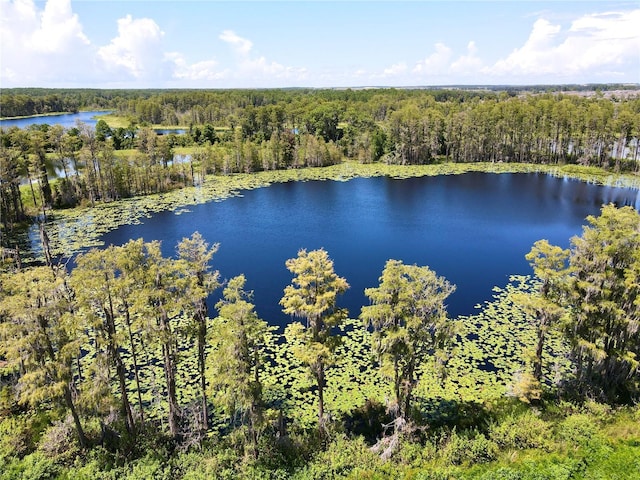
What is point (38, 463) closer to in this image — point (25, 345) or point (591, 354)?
point (25, 345)

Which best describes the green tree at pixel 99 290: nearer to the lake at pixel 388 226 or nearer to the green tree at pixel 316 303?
the green tree at pixel 316 303

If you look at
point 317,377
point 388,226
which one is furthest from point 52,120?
point 317,377

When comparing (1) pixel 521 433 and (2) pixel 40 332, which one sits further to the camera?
(1) pixel 521 433

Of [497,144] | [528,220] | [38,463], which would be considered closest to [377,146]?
[497,144]

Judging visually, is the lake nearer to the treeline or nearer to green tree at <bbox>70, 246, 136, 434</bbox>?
the treeline

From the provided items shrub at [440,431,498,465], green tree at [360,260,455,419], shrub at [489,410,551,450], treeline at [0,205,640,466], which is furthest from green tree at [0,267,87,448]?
shrub at [489,410,551,450]

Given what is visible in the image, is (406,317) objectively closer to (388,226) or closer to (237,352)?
(237,352)
